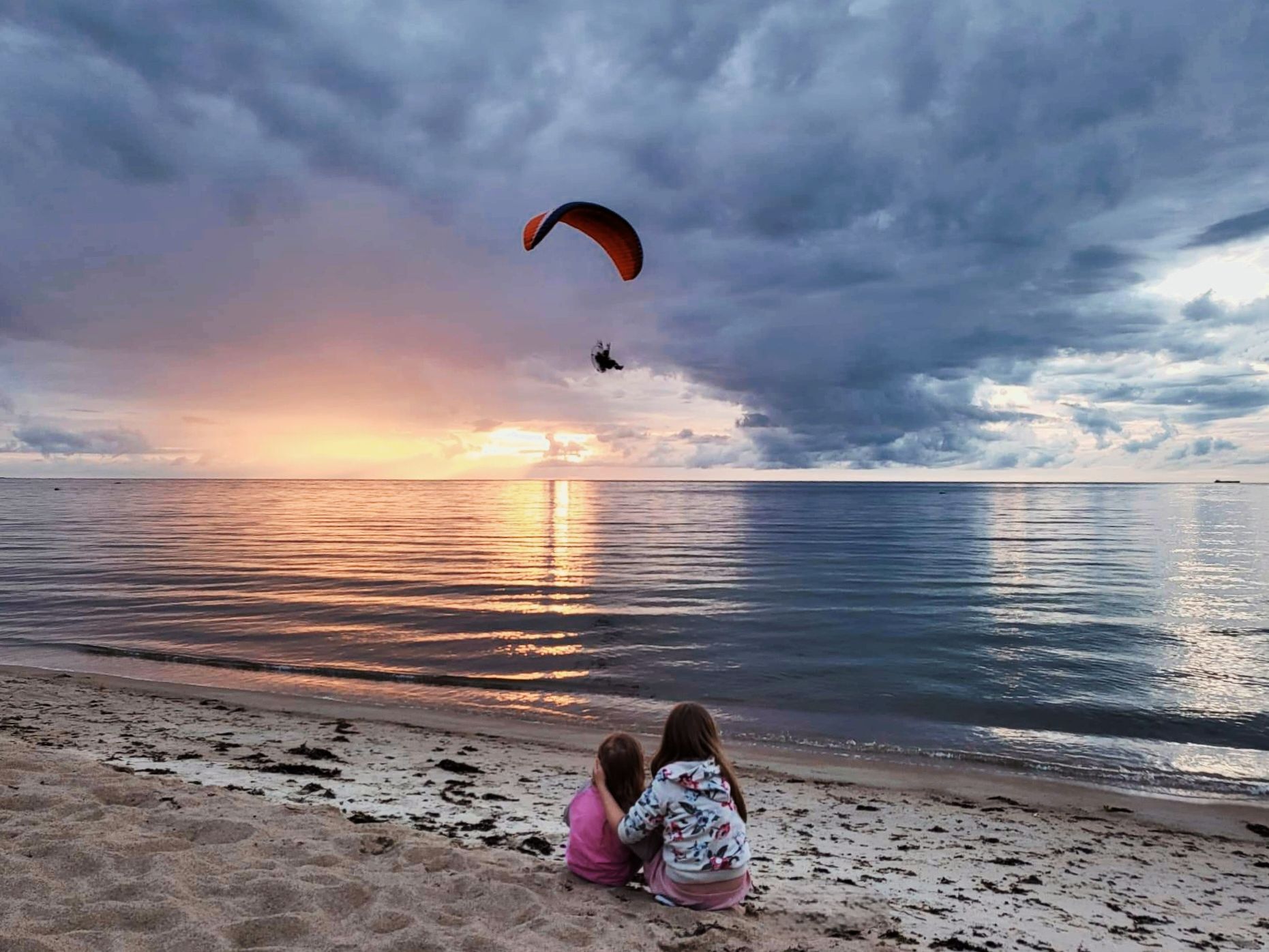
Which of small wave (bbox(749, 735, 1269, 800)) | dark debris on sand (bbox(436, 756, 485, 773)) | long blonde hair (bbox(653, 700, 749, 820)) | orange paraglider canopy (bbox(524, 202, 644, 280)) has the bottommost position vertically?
small wave (bbox(749, 735, 1269, 800))

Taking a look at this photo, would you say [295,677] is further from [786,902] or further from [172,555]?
[172,555]

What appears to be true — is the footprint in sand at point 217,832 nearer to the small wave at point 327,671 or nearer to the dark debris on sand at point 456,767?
the dark debris on sand at point 456,767

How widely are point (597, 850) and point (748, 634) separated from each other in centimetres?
1538

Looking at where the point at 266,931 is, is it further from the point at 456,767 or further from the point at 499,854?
the point at 456,767

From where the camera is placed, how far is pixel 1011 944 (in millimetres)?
5898

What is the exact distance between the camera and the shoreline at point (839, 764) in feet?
32.8

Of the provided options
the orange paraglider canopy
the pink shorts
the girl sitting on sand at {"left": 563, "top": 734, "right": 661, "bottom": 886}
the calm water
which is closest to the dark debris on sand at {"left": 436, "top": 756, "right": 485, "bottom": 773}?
the calm water

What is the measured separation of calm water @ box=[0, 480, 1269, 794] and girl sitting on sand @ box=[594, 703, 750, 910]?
7027 mm

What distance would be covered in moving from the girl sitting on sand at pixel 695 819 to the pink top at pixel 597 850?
301 mm

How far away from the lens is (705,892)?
5.81m

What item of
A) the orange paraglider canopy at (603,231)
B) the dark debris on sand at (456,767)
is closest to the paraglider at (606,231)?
the orange paraglider canopy at (603,231)

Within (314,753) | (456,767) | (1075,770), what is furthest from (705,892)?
(1075,770)

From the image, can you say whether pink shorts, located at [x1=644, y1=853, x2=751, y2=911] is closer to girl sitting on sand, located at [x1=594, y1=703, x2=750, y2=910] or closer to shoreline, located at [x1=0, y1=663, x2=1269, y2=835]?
girl sitting on sand, located at [x1=594, y1=703, x2=750, y2=910]

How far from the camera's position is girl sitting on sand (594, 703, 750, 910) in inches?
224
